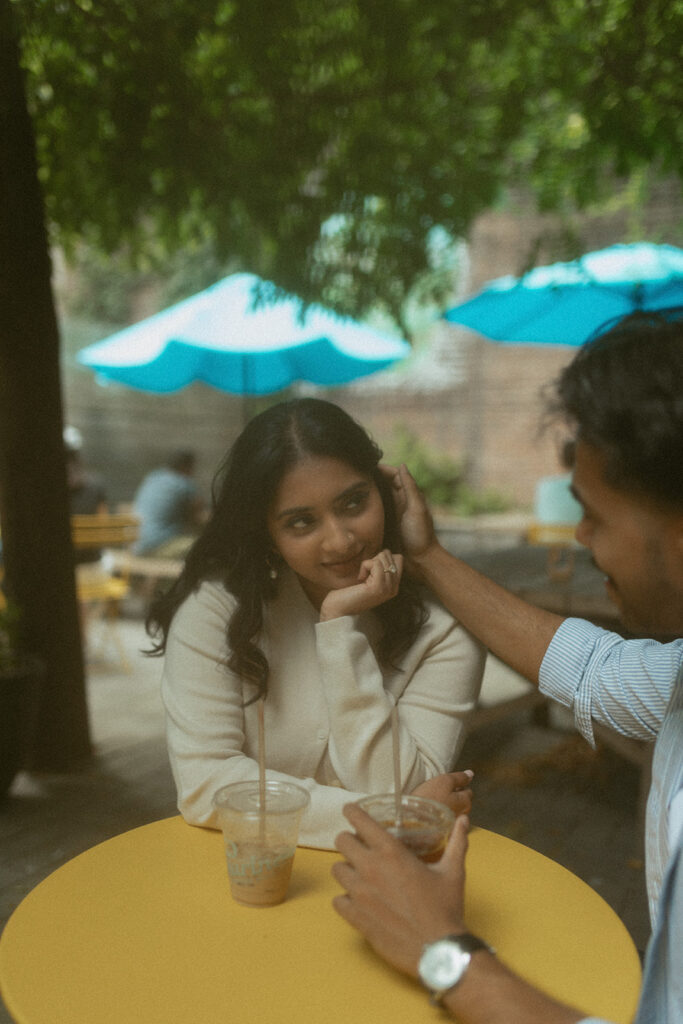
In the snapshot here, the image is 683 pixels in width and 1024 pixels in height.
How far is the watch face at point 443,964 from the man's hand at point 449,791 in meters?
0.33

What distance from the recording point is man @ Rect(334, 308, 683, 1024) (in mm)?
868

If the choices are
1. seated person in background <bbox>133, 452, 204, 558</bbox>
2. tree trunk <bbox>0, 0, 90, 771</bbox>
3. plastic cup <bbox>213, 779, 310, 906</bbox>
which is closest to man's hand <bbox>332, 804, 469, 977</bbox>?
plastic cup <bbox>213, 779, 310, 906</bbox>

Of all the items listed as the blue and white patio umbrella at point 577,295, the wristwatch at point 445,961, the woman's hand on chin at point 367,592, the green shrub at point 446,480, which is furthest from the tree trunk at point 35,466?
the green shrub at point 446,480

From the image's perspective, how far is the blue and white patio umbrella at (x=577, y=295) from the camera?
11.3 feet

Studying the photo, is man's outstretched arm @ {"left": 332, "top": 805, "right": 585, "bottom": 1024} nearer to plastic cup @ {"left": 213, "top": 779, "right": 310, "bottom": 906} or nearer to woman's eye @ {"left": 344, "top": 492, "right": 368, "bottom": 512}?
plastic cup @ {"left": 213, "top": 779, "right": 310, "bottom": 906}

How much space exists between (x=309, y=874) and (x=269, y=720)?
31 cm

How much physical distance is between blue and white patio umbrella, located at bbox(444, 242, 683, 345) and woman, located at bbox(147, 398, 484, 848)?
173cm

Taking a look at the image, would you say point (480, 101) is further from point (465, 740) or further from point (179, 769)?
point (179, 769)

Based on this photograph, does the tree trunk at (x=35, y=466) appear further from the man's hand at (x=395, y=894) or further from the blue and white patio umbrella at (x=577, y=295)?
the man's hand at (x=395, y=894)

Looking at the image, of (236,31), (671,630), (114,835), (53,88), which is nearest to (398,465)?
(671,630)

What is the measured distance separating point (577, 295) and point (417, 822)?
3.45m

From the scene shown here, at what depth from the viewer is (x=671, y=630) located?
1.01 metres

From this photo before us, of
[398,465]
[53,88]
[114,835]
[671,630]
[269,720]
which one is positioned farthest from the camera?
[53,88]

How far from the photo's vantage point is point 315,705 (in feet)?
4.71
